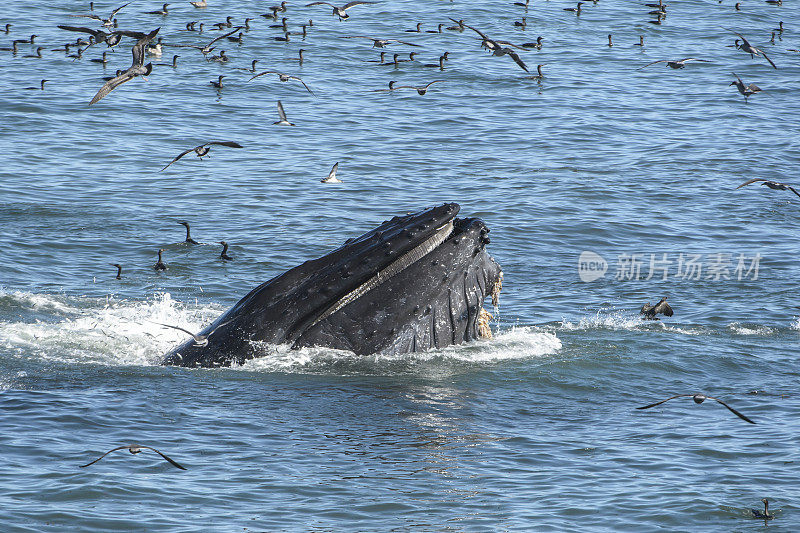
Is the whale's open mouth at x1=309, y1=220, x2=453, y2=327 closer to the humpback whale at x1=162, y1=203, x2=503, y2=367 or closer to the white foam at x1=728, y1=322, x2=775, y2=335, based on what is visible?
the humpback whale at x1=162, y1=203, x2=503, y2=367

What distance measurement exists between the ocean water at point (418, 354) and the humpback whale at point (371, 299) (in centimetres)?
26

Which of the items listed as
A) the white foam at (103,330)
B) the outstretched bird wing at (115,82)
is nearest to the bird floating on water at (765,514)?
the white foam at (103,330)

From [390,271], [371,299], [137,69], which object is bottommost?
[371,299]

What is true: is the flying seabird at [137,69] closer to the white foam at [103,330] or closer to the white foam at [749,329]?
the white foam at [103,330]

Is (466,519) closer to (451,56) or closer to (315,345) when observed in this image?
(315,345)

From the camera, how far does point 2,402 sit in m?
10.2

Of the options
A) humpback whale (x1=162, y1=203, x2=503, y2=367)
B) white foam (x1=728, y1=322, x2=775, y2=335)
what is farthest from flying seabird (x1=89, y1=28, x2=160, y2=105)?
white foam (x1=728, y1=322, x2=775, y2=335)

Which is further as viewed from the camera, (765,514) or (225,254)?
(225,254)

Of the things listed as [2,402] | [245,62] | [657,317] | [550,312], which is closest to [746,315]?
[657,317]

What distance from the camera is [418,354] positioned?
10469 millimetres
